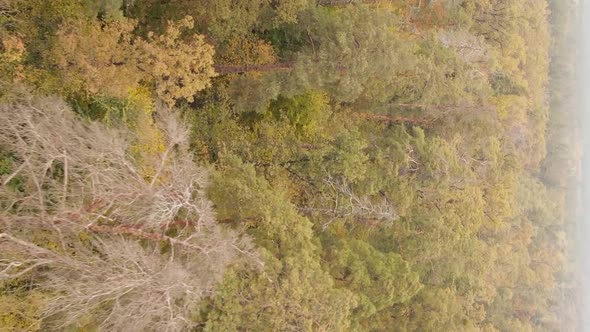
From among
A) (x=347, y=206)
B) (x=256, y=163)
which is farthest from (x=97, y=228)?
(x=347, y=206)

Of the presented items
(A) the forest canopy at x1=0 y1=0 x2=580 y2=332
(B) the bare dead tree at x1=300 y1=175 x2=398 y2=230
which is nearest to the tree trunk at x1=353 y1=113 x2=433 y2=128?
(A) the forest canopy at x1=0 y1=0 x2=580 y2=332

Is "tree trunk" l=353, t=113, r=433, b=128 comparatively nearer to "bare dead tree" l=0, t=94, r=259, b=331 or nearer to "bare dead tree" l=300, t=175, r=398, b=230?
"bare dead tree" l=300, t=175, r=398, b=230

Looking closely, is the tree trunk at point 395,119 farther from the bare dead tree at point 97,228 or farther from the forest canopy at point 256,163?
the bare dead tree at point 97,228

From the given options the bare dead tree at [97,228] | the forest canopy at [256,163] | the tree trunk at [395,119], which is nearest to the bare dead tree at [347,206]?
the forest canopy at [256,163]

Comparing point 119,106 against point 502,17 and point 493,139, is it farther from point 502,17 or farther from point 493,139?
point 502,17

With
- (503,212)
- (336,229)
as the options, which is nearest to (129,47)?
(336,229)
